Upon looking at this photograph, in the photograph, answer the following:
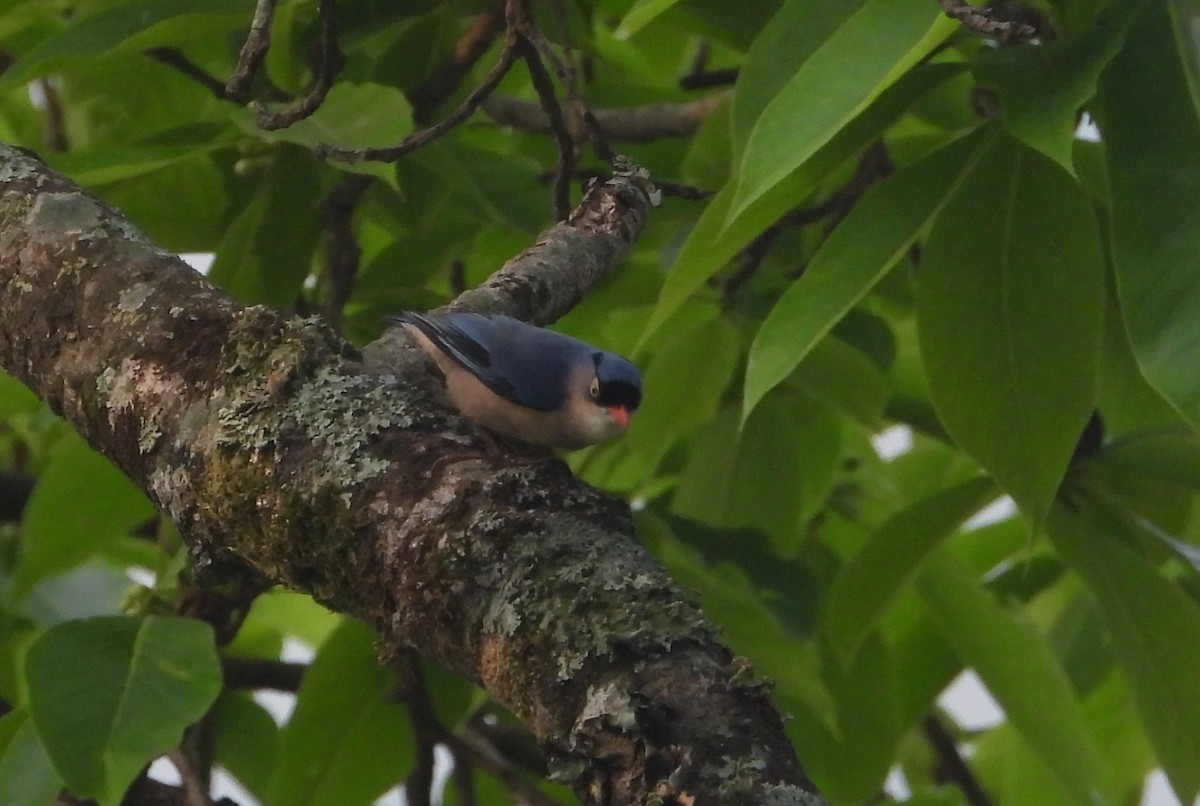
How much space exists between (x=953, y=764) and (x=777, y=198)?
6.29 ft

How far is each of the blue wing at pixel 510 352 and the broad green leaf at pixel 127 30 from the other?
1.63 feet

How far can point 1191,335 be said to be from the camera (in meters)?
1.38

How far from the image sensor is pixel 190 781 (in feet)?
6.62

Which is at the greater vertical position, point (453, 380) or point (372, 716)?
point (453, 380)

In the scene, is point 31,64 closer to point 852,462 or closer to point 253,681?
point 253,681

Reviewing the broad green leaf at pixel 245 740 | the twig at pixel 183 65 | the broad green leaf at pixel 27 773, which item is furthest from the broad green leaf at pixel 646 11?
the broad green leaf at pixel 245 740

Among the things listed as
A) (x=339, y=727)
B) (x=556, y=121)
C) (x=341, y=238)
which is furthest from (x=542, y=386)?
(x=339, y=727)

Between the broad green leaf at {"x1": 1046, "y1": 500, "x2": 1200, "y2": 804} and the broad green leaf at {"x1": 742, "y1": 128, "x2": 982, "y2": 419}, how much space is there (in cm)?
61

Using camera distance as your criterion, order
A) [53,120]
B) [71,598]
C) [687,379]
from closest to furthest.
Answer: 1. [687,379]
2. [71,598]
3. [53,120]

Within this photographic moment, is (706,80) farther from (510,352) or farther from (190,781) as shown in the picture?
(190,781)

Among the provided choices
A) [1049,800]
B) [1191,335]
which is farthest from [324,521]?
[1049,800]

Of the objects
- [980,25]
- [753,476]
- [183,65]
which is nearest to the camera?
[980,25]

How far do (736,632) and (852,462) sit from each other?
34.7 inches

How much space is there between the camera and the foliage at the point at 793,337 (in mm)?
1587
